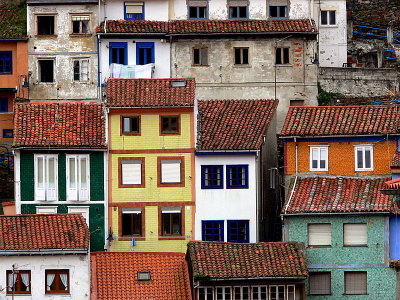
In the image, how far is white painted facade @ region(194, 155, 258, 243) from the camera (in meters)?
103

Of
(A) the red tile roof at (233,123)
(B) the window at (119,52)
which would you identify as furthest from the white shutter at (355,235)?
(B) the window at (119,52)

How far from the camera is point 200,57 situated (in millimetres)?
117438

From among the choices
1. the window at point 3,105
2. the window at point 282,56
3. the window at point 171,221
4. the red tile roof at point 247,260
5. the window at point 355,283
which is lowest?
the window at point 355,283

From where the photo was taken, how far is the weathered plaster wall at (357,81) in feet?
389

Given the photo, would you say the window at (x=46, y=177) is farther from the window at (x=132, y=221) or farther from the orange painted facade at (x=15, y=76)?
the orange painted facade at (x=15, y=76)

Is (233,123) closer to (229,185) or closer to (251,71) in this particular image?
(229,185)

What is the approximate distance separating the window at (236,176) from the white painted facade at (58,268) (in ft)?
36.3

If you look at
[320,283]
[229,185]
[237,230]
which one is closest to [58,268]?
[237,230]

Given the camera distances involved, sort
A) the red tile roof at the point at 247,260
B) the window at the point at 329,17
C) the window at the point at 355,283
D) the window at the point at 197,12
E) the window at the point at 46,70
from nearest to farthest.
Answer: the red tile roof at the point at 247,260 → the window at the point at 355,283 → the window at the point at 46,70 → the window at the point at 197,12 → the window at the point at 329,17

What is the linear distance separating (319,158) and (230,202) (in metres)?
5.65

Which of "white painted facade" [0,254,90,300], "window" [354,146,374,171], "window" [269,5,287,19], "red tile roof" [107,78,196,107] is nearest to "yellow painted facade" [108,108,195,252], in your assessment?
"red tile roof" [107,78,196,107]

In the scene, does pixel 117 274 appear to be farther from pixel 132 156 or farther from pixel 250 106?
pixel 250 106

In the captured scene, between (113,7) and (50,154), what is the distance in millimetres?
18019

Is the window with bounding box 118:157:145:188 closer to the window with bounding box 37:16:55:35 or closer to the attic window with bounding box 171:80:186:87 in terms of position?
the attic window with bounding box 171:80:186:87
